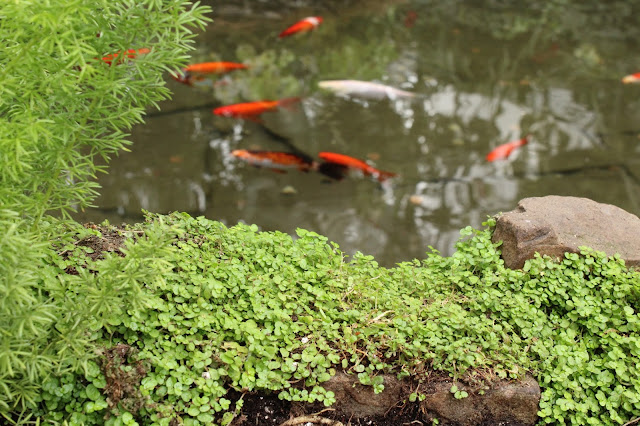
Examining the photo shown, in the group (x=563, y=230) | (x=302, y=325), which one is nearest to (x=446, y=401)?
(x=302, y=325)

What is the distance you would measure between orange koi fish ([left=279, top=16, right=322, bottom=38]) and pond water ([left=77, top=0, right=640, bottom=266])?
0.11 m

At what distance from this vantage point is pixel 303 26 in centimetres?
689

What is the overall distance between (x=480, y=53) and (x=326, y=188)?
308 centimetres

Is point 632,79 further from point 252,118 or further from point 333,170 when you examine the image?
point 252,118

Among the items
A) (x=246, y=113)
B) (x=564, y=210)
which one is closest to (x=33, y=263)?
(x=564, y=210)

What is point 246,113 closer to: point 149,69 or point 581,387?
point 149,69

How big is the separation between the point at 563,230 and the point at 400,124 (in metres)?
2.82

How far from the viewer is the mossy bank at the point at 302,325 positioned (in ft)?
7.33

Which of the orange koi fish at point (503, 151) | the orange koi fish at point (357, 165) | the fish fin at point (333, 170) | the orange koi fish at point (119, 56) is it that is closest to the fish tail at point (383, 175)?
the orange koi fish at point (357, 165)

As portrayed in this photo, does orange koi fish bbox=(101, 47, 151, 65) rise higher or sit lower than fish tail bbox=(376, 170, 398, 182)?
higher

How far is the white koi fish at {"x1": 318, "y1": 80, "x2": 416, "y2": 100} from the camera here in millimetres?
6004

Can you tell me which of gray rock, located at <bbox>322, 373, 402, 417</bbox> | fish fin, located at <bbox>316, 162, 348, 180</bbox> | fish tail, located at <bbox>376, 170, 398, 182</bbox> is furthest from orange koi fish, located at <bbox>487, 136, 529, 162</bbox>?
gray rock, located at <bbox>322, 373, 402, 417</bbox>

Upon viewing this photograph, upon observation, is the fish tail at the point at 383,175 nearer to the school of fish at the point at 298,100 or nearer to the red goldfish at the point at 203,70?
the school of fish at the point at 298,100

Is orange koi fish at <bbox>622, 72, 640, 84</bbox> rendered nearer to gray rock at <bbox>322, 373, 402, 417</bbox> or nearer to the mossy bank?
the mossy bank
